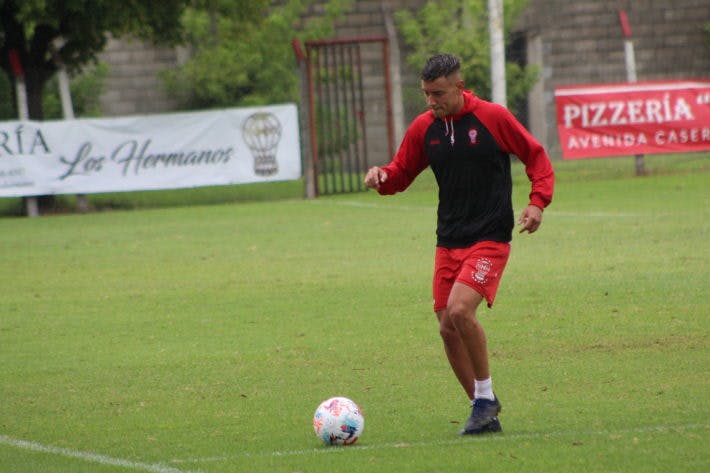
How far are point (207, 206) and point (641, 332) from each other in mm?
15647

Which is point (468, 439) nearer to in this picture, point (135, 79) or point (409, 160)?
point (409, 160)

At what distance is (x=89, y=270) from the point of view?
15281mm

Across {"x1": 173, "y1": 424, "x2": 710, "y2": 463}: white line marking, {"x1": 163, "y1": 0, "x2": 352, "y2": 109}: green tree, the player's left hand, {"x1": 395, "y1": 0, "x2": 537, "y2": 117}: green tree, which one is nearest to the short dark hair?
the player's left hand

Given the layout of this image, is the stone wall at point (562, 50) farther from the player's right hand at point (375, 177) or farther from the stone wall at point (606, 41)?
the player's right hand at point (375, 177)

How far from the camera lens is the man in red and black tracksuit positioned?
6.84 m

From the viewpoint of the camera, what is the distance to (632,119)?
24531mm

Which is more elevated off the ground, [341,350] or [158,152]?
[341,350]

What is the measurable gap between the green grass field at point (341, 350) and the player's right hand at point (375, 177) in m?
1.31

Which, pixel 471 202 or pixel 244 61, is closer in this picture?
pixel 471 202

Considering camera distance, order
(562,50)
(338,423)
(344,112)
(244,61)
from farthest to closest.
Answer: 1. (562,50)
2. (244,61)
3. (344,112)
4. (338,423)

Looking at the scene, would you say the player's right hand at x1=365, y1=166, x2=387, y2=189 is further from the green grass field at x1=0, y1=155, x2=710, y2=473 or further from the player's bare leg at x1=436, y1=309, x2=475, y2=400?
the green grass field at x1=0, y1=155, x2=710, y2=473

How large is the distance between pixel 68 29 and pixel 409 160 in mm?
18453

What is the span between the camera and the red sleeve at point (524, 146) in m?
6.96

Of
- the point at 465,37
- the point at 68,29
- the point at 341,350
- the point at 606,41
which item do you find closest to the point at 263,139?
the point at 68,29
